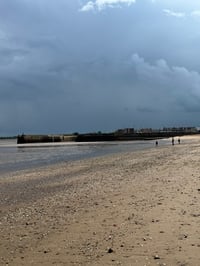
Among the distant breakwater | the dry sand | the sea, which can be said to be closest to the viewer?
the dry sand

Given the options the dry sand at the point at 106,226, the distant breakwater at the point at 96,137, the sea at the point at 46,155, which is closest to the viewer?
the dry sand at the point at 106,226

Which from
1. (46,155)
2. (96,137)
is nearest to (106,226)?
(46,155)

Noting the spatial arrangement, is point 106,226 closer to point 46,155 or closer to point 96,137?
point 46,155

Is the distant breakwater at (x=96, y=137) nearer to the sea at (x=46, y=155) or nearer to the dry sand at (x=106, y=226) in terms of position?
the sea at (x=46, y=155)

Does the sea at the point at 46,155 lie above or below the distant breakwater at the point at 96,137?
below

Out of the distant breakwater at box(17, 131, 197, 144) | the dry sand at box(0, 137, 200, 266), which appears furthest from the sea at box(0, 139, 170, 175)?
the distant breakwater at box(17, 131, 197, 144)

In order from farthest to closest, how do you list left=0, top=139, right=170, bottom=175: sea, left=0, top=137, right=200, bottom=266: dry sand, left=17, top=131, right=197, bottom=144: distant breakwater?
left=17, top=131, right=197, bottom=144: distant breakwater < left=0, top=139, right=170, bottom=175: sea < left=0, top=137, right=200, bottom=266: dry sand

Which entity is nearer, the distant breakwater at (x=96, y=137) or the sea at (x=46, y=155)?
the sea at (x=46, y=155)

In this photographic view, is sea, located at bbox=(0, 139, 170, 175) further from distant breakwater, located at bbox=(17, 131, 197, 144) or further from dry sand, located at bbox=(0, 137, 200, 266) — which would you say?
distant breakwater, located at bbox=(17, 131, 197, 144)

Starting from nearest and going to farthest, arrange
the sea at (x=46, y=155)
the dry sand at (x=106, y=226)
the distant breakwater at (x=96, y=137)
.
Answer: the dry sand at (x=106, y=226)
the sea at (x=46, y=155)
the distant breakwater at (x=96, y=137)

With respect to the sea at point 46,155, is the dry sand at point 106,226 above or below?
above

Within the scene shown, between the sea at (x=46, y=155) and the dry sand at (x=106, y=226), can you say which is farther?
the sea at (x=46, y=155)

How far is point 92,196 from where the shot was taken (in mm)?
15820

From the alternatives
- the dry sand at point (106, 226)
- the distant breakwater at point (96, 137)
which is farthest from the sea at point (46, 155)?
the distant breakwater at point (96, 137)
